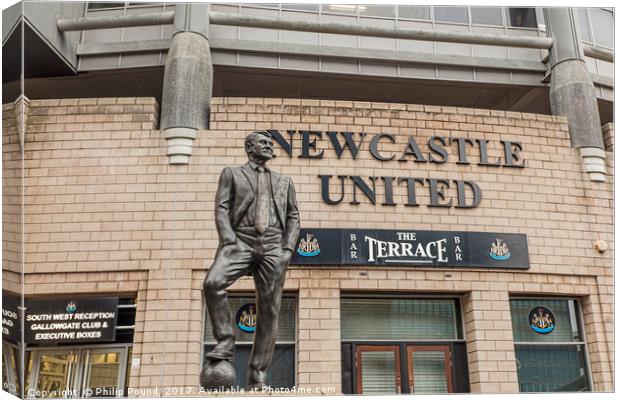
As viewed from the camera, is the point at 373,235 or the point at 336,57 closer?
the point at 373,235

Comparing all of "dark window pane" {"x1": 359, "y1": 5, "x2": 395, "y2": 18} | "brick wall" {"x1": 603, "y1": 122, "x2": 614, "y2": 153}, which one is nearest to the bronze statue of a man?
"dark window pane" {"x1": 359, "y1": 5, "x2": 395, "y2": 18}

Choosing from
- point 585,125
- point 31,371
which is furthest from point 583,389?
point 31,371

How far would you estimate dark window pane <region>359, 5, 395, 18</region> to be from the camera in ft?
44.6

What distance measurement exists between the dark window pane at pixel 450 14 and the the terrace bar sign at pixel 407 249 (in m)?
5.91

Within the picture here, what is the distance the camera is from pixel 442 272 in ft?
36.5

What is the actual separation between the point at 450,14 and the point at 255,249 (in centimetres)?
1085

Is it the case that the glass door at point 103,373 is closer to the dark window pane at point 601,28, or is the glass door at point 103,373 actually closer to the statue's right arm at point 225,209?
the statue's right arm at point 225,209

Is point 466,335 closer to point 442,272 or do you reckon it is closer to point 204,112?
point 442,272

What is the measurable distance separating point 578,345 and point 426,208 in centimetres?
437

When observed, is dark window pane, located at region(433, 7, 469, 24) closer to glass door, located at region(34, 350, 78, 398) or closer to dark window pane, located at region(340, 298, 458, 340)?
dark window pane, located at region(340, 298, 458, 340)

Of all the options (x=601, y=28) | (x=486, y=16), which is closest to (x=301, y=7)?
(x=486, y=16)

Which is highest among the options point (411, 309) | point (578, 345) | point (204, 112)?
point (204, 112)

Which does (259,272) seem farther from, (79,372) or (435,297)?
(79,372)

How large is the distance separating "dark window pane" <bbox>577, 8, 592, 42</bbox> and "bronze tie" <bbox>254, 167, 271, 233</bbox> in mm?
11911
